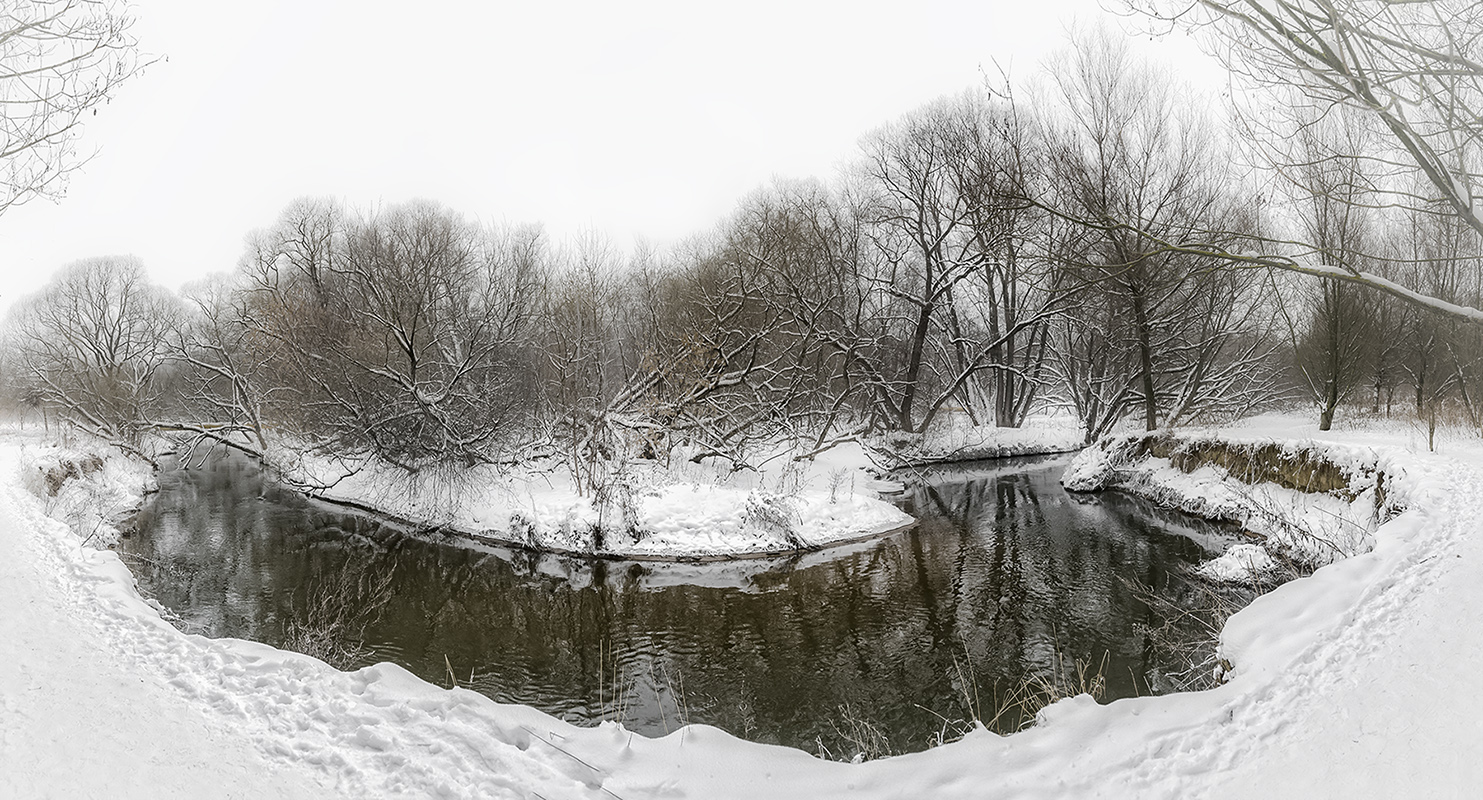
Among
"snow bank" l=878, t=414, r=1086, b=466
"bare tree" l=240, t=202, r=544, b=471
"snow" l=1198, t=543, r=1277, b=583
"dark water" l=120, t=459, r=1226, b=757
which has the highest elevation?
"bare tree" l=240, t=202, r=544, b=471

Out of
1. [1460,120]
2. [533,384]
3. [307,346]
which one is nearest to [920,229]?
[533,384]

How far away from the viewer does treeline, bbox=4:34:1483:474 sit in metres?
18.4

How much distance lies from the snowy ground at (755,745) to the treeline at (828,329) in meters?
9.15

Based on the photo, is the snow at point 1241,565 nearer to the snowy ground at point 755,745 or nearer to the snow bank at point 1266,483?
the snow bank at point 1266,483

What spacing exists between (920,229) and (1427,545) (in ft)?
70.8

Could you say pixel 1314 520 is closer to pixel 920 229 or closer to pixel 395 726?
pixel 395 726

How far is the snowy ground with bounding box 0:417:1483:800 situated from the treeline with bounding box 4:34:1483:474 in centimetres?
915

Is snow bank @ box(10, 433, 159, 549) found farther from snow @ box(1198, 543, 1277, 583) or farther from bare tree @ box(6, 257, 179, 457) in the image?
snow @ box(1198, 543, 1277, 583)

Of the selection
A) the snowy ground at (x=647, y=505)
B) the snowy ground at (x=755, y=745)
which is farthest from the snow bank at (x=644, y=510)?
the snowy ground at (x=755, y=745)

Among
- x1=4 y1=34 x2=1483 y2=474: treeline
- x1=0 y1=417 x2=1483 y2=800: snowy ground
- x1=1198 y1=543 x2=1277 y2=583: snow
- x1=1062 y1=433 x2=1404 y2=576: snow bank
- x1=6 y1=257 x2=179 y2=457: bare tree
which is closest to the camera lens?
x1=0 y1=417 x2=1483 y2=800: snowy ground

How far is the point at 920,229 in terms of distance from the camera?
2648 centimetres

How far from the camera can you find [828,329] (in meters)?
25.7

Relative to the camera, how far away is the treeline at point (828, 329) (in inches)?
725

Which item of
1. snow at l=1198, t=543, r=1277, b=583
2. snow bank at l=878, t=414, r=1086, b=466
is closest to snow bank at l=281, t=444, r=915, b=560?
snow bank at l=878, t=414, r=1086, b=466
